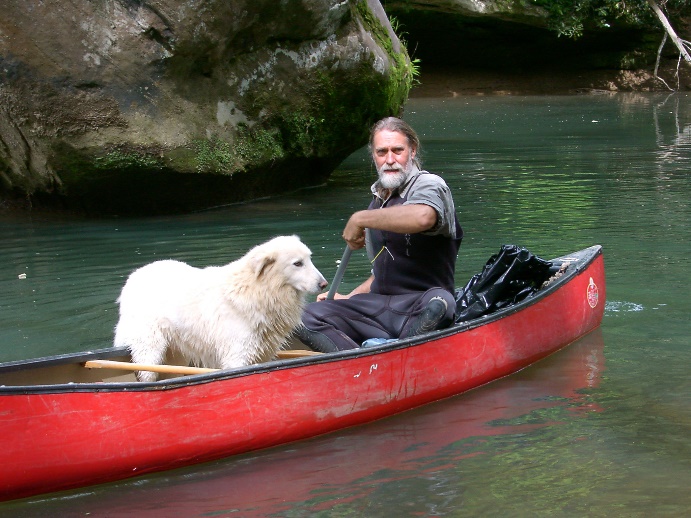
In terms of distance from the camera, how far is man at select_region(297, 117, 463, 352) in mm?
6211

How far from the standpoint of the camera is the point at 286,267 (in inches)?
235

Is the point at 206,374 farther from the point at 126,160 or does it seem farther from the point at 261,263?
the point at 126,160

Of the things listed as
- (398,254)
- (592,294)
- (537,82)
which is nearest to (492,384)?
(398,254)

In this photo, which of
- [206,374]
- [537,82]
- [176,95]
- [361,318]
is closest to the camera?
[206,374]

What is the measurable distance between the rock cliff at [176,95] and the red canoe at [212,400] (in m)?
6.48

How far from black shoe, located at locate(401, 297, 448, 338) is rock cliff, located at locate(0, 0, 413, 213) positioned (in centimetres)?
679

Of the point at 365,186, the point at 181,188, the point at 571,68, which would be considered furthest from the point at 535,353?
the point at 571,68

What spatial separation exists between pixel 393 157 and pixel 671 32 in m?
20.6

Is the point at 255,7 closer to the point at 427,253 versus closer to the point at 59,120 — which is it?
the point at 59,120

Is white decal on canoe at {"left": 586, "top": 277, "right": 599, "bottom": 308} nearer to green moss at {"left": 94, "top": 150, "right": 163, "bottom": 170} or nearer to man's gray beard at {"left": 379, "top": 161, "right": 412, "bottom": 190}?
man's gray beard at {"left": 379, "top": 161, "right": 412, "bottom": 190}

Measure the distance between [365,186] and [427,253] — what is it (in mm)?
8860

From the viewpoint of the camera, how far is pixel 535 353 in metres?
7.47

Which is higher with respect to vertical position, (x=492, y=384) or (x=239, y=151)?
(x=239, y=151)

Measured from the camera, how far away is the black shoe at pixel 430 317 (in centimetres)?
639
